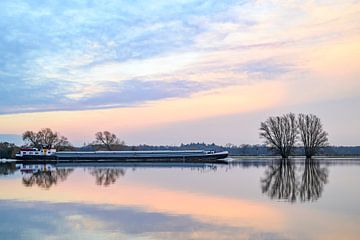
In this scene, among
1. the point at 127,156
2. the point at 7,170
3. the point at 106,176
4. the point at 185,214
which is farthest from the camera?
the point at 127,156

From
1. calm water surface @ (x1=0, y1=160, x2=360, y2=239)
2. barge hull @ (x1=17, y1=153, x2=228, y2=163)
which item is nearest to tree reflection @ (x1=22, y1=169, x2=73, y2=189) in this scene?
calm water surface @ (x1=0, y1=160, x2=360, y2=239)

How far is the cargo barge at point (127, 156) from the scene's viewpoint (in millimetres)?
92812

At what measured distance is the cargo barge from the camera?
9281 cm

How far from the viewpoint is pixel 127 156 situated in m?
95.1

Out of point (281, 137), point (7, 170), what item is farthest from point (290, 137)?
point (7, 170)

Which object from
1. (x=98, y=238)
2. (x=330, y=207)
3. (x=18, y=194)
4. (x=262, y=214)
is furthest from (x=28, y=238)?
(x=18, y=194)

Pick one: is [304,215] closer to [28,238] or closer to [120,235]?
[120,235]

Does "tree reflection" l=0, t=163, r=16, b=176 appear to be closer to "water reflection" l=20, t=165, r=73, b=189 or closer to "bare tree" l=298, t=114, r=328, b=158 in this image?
"water reflection" l=20, t=165, r=73, b=189

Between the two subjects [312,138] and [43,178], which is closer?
[43,178]

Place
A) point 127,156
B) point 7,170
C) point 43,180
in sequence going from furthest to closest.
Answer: point 127,156, point 7,170, point 43,180

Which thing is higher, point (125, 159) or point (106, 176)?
point (125, 159)

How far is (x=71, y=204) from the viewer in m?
17.8

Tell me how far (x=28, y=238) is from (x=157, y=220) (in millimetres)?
4031

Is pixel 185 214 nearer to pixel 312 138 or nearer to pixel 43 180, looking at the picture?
pixel 43 180
